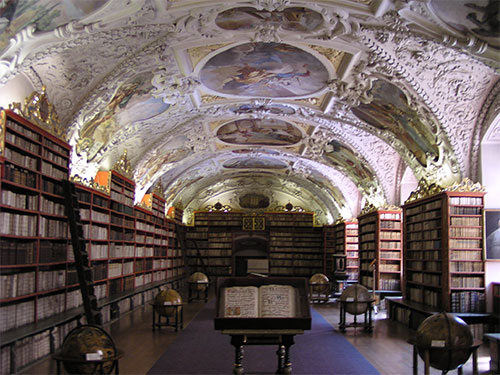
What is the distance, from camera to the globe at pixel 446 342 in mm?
6137

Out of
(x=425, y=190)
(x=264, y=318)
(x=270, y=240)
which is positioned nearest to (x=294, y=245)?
(x=270, y=240)

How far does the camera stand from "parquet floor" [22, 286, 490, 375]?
7957 millimetres

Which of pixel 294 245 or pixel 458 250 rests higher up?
pixel 458 250

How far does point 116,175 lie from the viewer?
14734mm

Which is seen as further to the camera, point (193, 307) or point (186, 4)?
point (193, 307)

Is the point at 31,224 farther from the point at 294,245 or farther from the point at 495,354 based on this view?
the point at 294,245

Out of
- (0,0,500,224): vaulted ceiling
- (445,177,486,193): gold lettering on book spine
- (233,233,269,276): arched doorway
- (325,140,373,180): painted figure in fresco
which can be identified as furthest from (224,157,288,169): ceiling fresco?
(445,177,486,193): gold lettering on book spine

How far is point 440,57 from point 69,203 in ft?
25.6

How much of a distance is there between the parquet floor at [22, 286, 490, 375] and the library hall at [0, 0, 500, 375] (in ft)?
0.22

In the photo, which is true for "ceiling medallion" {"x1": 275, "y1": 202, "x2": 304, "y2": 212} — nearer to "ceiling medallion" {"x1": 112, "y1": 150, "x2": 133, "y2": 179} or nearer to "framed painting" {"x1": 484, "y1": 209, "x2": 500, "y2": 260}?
"ceiling medallion" {"x1": 112, "y1": 150, "x2": 133, "y2": 179}

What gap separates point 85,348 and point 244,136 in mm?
14362

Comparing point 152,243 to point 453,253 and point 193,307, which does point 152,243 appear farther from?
point 453,253

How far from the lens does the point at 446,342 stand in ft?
20.1

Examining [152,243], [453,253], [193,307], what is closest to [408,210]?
[453,253]
